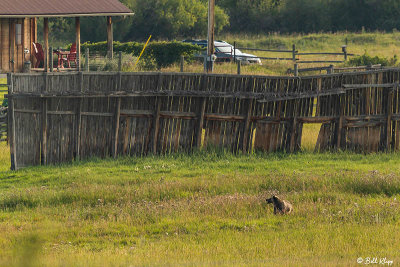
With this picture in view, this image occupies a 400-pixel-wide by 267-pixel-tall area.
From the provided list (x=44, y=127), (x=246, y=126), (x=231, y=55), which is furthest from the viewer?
(x=231, y=55)

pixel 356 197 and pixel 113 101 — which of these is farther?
pixel 113 101

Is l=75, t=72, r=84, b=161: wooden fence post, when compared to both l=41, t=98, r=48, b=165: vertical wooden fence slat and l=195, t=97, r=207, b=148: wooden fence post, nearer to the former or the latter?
l=41, t=98, r=48, b=165: vertical wooden fence slat

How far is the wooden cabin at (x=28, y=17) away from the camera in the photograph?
27.7 metres

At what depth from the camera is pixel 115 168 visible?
16.3 metres

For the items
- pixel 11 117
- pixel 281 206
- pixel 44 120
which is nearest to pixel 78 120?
pixel 44 120

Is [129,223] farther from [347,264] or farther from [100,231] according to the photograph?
[347,264]

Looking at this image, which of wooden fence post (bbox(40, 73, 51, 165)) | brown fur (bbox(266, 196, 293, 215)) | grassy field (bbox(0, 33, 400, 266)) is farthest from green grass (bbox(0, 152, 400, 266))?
wooden fence post (bbox(40, 73, 51, 165))

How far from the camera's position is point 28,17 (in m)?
28.9

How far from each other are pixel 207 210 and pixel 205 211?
5 centimetres

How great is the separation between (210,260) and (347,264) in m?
1.73

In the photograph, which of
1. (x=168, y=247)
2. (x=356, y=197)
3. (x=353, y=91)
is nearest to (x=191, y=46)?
(x=353, y=91)

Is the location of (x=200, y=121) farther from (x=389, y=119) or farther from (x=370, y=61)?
(x=370, y=61)

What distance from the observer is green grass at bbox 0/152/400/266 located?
9328 mm

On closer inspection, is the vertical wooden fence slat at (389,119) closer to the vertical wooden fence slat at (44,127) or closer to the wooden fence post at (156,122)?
the wooden fence post at (156,122)
